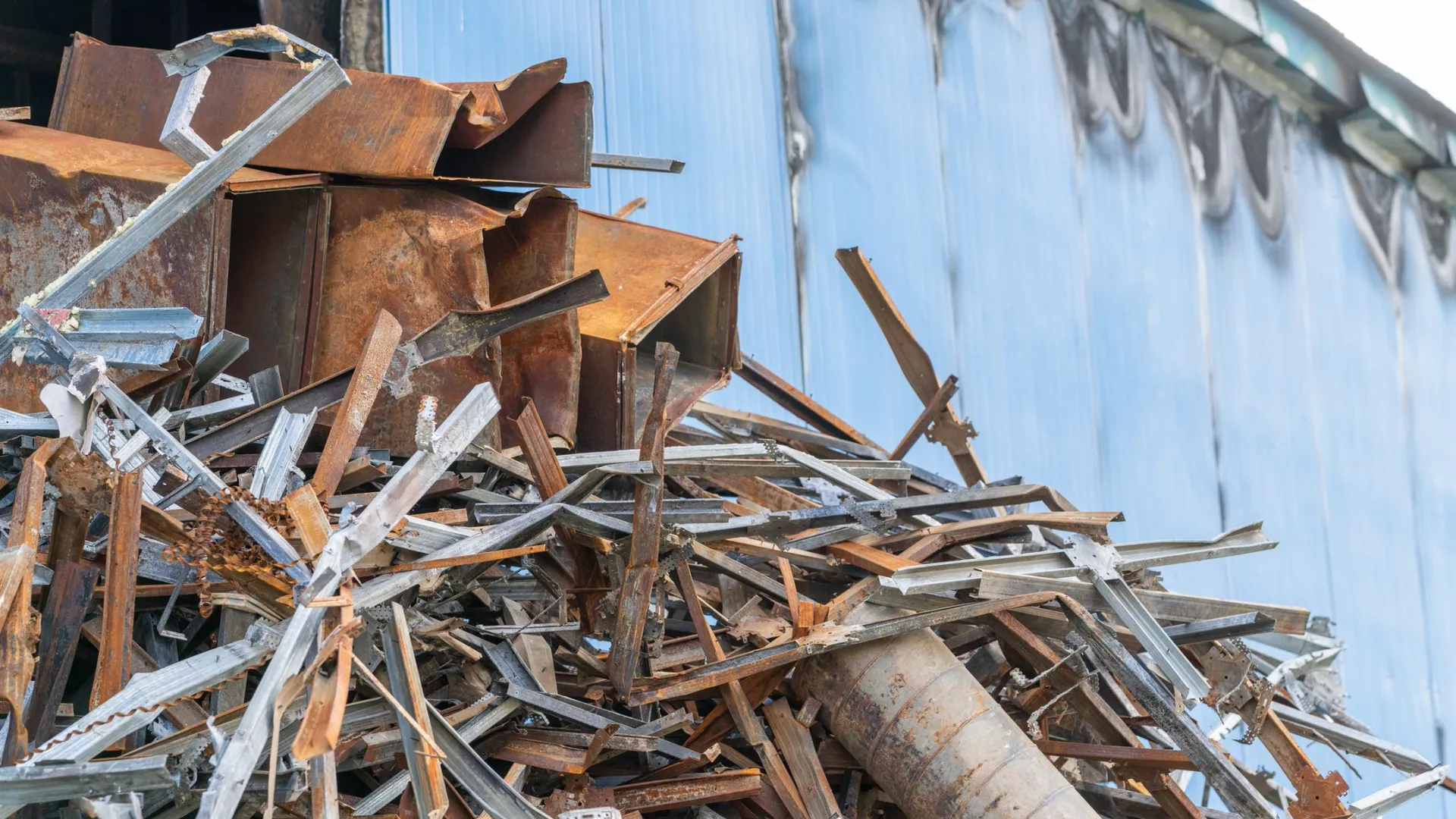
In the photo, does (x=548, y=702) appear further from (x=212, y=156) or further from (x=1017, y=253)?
(x=1017, y=253)

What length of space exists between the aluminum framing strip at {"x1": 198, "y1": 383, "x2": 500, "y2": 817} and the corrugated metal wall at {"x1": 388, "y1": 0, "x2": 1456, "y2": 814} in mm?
3429

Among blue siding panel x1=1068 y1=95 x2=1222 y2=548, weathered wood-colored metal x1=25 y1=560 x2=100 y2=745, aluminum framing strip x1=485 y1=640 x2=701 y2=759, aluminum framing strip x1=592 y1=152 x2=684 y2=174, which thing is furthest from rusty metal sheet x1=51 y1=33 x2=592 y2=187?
blue siding panel x1=1068 y1=95 x2=1222 y2=548

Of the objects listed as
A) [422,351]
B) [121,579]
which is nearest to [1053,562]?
[422,351]

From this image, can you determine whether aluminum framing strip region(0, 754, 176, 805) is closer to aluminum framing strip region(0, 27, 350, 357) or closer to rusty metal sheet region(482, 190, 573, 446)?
aluminum framing strip region(0, 27, 350, 357)

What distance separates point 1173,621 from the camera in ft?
12.8

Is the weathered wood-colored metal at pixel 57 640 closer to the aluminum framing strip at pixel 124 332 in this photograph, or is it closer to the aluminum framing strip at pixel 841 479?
the aluminum framing strip at pixel 124 332

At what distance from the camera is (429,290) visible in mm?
3818

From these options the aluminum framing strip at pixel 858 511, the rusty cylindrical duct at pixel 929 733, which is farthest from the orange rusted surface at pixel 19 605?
the rusty cylindrical duct at pixel 929 733

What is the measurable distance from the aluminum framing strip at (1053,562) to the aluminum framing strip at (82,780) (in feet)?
5.40

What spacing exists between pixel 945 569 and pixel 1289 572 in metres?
5.68

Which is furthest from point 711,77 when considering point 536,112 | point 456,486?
point 456,486

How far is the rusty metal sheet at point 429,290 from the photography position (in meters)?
3.77

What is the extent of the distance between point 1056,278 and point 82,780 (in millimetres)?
6235

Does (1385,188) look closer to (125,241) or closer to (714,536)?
(714,536)
